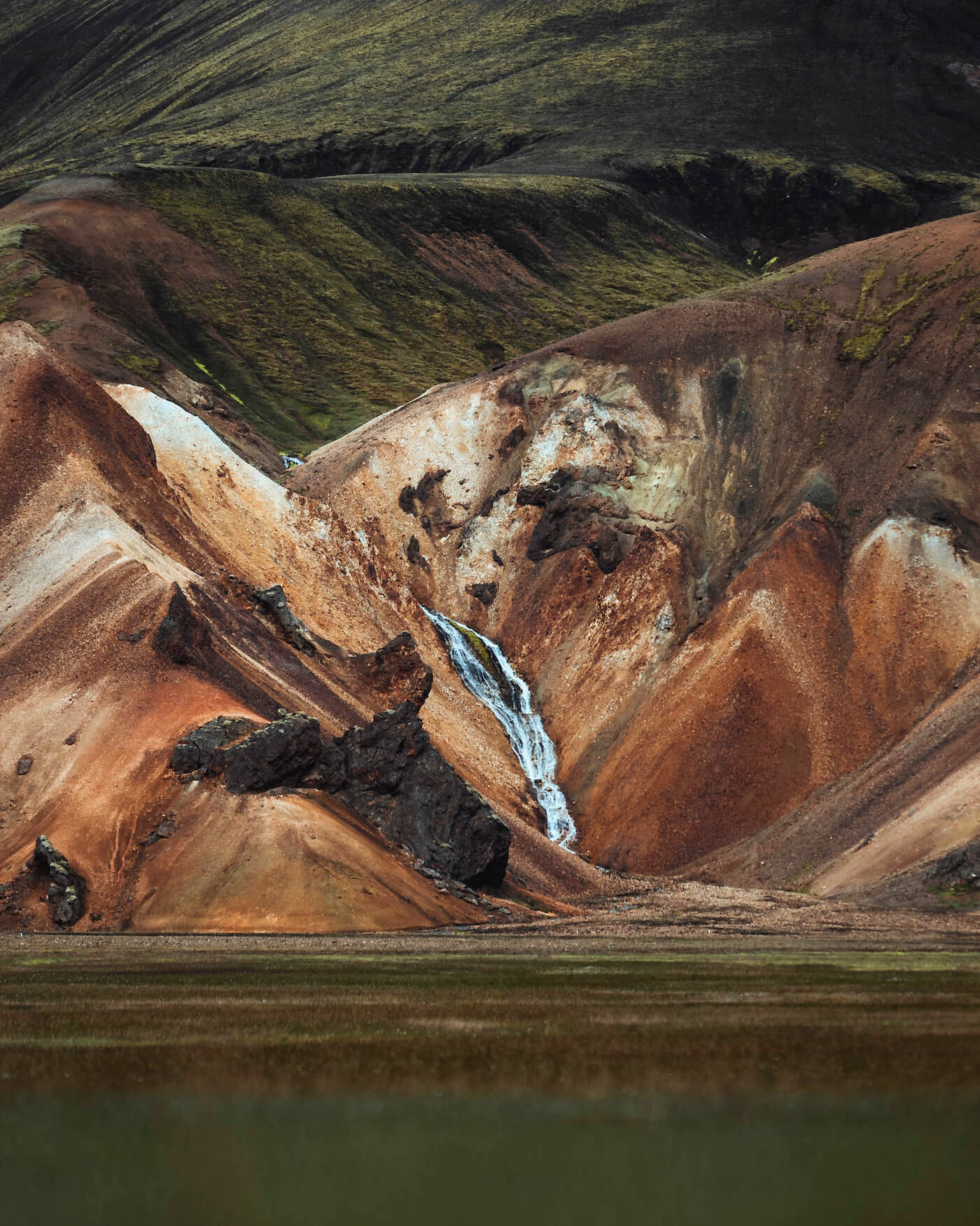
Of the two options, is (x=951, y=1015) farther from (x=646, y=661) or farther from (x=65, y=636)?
(x=646, y=661)

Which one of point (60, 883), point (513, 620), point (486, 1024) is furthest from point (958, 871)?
point (513, 620)

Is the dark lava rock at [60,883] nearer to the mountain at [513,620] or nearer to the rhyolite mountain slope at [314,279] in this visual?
the mountain at [513,620]

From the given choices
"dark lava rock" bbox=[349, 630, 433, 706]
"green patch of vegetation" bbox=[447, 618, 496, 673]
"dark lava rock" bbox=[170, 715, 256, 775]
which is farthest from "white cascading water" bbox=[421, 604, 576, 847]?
"dark lava rock" bbox=[170, 715, 256, 775]

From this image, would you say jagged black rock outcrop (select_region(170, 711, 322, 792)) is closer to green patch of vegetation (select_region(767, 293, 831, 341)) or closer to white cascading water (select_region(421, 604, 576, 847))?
white cascading water (select_region(421, 604, 576, 847))

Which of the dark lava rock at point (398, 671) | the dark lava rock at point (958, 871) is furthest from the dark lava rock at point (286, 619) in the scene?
the dark lava rock at point (958, 871)

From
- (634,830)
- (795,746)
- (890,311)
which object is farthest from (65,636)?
(890,311)
